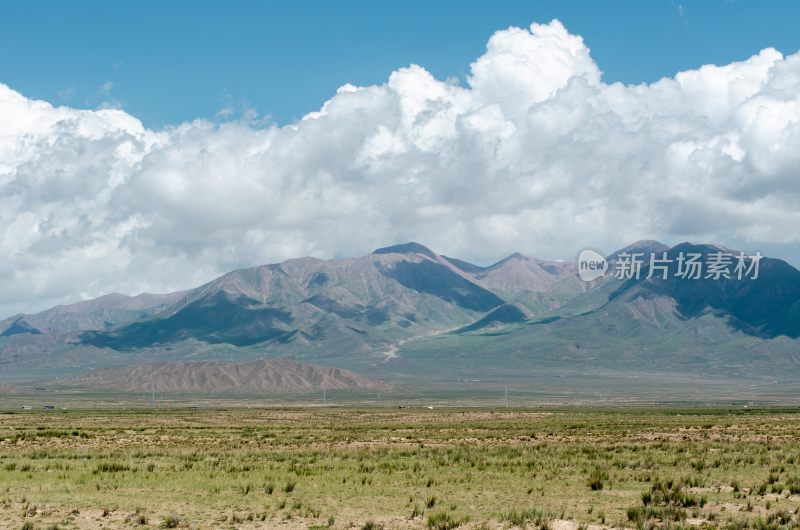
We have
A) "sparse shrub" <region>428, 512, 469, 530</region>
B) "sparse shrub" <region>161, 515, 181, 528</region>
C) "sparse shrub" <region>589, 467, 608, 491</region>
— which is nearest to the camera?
"sparse shrub" <region>428, 512, 469, 530</region>

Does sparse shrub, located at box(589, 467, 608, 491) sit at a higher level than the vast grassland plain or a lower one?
higher

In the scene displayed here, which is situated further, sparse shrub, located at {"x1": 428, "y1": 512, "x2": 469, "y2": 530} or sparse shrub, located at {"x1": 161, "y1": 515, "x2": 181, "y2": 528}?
sparse shrub, located at {"x1": 161, "y1": 515, "x2": 181, "y2": 528}

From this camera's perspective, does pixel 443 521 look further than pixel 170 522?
Yes

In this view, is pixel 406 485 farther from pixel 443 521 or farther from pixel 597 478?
pixel 443 521

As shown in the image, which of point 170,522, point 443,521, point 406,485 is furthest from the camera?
point 406,485

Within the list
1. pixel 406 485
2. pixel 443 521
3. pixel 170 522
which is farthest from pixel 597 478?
pixel 170 522

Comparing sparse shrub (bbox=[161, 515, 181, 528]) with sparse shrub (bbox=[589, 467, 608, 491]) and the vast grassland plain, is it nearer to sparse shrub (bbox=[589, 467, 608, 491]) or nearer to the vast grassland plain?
the vast grassland plain

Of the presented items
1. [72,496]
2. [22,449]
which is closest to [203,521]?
[72,496]

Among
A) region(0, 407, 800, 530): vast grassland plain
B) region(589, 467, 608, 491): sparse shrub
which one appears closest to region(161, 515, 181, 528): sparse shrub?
region(0, 407, 800, 530): vast grassland plain

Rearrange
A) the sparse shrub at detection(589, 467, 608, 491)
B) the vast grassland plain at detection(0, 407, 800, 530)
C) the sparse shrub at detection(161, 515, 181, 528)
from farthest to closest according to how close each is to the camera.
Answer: the sparse shrub at detection(589, 467, 608, 491) < the vast grassland plain at detection(0, 407, 800, 530) < the sparse shrub at detection(161, 515, 181, 528)

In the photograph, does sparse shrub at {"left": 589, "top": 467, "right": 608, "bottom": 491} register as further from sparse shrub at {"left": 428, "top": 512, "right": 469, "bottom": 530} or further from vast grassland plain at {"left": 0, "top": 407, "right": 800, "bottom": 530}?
sparse shrub at {"left": 428, "top": 512, "right": 469, "bottom": 530}

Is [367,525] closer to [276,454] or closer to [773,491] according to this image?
[773,491]

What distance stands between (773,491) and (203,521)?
20.1 meters

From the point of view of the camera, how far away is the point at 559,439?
6131 cm
